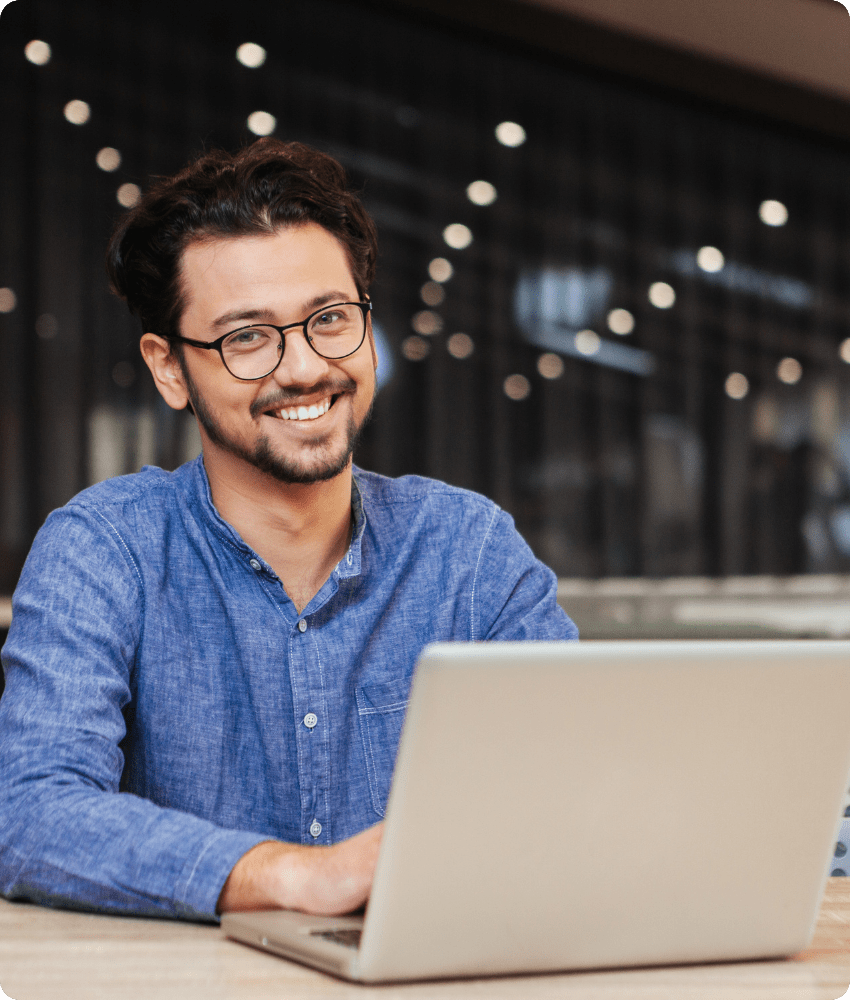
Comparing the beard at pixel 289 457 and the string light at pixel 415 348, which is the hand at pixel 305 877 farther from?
the string light at pixel 415 348

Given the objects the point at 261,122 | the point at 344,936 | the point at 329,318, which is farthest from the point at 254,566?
the point at 261,122

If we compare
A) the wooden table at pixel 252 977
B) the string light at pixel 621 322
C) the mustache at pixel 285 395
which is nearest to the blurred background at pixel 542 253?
the string light at pixel 621 322

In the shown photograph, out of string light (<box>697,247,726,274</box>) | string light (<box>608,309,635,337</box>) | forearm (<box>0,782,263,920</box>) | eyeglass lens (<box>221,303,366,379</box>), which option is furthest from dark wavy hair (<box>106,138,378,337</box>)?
string light (<box>697,247,726,274</box>)

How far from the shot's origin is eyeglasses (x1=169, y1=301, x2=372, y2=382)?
132 centimetres

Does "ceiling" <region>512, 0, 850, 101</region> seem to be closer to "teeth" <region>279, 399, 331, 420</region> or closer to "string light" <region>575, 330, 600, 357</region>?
"string light" <region>575, 330, 600, 357</region>

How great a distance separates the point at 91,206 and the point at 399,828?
225 inches

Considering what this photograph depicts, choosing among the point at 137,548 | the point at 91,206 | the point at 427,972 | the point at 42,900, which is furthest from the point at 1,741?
the point at 91,206

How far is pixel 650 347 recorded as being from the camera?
716cm

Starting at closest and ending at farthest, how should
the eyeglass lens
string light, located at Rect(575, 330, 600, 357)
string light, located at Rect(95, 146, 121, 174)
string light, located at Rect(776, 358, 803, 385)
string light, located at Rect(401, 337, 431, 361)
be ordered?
the eyeglass lens → string light, located at Rect(95, 146, 121, 174) → string light, located at Rect(401, 337, 431, 361) → string light, located at Rect(575, 330, 600, 357) → string light, located at Rect(776, 358, 803, 385)

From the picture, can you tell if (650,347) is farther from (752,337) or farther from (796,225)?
(796,225)

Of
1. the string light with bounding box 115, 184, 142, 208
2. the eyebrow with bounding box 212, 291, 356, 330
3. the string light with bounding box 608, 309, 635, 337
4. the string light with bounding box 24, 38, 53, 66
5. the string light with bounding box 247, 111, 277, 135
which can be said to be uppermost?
the string light with bounding box 24, 38, 53, 66

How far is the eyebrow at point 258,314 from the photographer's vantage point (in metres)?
1.30

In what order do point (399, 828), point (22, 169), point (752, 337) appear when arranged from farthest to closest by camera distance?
point (752, 337), point (22, 169), point (399, 828)

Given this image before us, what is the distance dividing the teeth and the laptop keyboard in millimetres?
700
